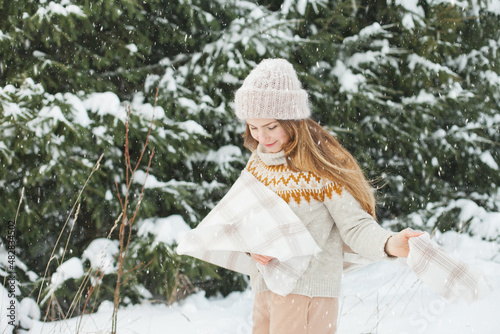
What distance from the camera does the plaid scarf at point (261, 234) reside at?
1.75 m

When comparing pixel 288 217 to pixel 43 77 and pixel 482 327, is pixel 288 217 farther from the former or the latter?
pixel 43 77

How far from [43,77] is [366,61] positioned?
293 cm

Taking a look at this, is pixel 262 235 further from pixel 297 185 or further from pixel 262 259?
pixel 297 185

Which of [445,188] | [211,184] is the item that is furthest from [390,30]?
[211,184]

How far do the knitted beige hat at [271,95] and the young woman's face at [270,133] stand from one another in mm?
46

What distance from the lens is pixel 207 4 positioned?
161 inches

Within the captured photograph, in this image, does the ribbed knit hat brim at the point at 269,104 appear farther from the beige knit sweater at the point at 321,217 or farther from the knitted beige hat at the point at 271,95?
the beige knit sweater at the point at 321,217

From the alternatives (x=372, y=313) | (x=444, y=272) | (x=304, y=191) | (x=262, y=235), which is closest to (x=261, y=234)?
(x=262, y=235)

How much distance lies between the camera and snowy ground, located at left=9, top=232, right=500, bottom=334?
10.00ft

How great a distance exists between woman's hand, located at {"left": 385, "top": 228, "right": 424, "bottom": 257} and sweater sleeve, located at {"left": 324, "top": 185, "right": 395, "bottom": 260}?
0.02 metres

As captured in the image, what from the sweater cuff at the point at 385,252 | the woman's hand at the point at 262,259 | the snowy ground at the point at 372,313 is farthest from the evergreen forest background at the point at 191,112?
the sweater cuff at the point at 385,252

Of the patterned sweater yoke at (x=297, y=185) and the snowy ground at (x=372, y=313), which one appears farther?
the snowy ground at (x=372, y=313)

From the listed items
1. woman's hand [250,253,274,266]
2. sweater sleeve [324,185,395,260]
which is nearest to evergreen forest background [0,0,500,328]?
woman's hand [250,253,274,266]

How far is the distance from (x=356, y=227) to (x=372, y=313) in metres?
1.92
